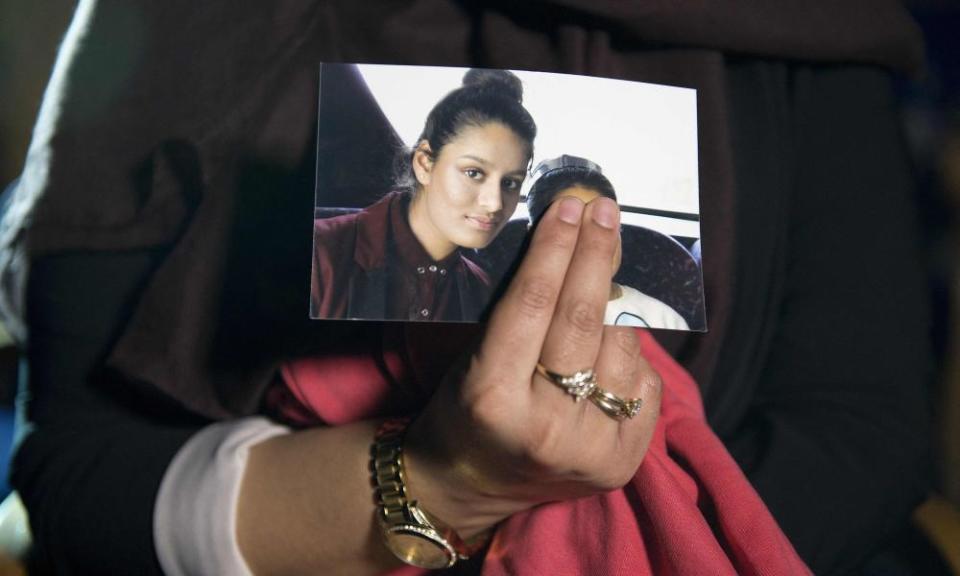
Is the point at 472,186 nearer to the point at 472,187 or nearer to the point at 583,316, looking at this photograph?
the point at 472,187

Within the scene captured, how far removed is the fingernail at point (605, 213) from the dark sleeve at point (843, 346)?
0.99 ft

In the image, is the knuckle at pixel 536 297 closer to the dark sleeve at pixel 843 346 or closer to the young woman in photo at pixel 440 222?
the young woman in photo at pixel 440 222

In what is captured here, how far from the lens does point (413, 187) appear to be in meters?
0.45

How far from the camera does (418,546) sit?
0.48m

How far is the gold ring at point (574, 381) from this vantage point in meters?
0.42

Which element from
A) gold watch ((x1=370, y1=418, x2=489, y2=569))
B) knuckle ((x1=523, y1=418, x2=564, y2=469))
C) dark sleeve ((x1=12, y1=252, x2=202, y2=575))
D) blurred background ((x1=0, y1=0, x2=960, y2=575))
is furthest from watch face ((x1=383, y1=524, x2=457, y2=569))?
blurred background ((x1=0, y1=0, x2=960, y2=575))

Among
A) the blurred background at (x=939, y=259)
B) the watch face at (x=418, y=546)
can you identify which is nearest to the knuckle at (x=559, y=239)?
the watch face at (x=418, y=546)

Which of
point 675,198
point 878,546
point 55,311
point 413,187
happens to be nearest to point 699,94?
point 675,198

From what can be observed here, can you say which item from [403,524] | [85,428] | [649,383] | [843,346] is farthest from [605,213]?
[85,428]

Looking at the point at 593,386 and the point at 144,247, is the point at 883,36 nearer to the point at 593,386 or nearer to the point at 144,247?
the point at 593,386

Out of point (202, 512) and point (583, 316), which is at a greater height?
point (583, 316)

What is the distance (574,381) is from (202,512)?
31cm

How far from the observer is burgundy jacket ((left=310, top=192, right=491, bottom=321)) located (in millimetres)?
427

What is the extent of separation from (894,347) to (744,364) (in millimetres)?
138
